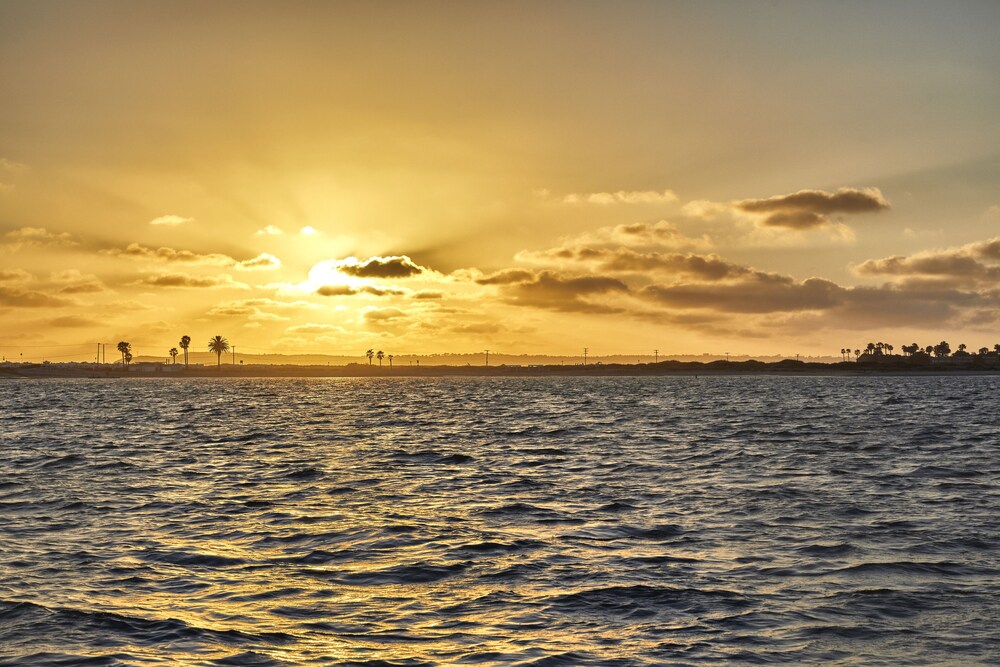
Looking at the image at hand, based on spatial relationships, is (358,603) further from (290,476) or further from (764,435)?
(764,435)

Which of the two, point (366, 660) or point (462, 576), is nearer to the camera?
point (366, 660)

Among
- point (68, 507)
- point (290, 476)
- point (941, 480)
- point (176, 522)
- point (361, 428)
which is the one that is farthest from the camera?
point (361, 428)

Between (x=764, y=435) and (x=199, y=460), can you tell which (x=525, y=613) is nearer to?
(x=199, y=460)

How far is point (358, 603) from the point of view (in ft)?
61.6

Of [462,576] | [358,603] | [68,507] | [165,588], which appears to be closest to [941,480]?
[462,576]

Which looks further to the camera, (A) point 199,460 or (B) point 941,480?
(A) point 199,460

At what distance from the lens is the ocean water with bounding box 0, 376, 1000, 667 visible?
51.6ft

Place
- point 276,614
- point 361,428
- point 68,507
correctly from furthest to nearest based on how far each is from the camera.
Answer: point 361,428, point 68,507, point 276,614

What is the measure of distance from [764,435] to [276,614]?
56.9m

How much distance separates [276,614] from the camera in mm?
17734

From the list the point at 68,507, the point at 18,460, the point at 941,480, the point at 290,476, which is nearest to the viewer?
the point at 68,507

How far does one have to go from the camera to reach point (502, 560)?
75.0 ft

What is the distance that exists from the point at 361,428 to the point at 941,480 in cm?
5513

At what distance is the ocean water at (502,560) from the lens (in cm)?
1574
